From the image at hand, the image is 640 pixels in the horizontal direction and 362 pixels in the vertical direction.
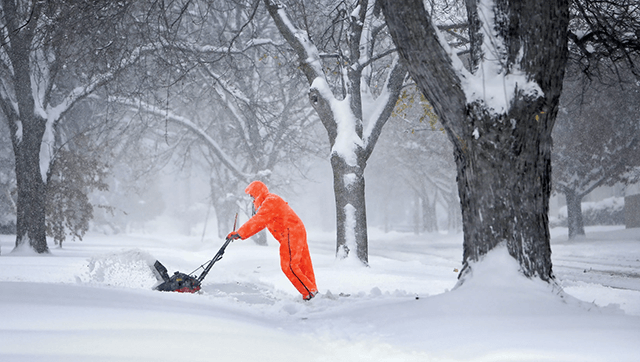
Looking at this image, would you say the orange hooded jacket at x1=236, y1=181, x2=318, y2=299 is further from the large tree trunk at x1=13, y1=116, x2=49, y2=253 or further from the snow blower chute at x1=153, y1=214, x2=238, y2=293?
the large tree trunk at x1=13, y1=116, x2=49, y2=253

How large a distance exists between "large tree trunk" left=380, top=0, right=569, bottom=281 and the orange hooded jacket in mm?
2599

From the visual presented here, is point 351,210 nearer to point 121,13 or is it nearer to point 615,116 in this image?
point 121,13

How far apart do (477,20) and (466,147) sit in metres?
1.18

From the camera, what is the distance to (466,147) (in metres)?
4.81

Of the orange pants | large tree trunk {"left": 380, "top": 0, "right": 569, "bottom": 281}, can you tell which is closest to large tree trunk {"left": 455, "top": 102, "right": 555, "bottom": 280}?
large tree trunk {"left": 380, "top": 0, "right": 569, "bottom": 281}

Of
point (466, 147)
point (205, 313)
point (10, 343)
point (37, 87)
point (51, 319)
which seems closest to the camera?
point (10, 343)

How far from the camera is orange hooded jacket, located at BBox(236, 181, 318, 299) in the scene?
6.74m

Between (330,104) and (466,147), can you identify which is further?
(330,104)

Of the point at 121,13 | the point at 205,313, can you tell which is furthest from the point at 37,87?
the point at 205,313

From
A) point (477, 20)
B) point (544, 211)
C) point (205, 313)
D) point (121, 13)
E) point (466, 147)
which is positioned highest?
point (121, 13)

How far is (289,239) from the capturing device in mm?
6816

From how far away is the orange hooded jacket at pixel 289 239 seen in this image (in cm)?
674

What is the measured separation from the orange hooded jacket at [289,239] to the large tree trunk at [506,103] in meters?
2.60

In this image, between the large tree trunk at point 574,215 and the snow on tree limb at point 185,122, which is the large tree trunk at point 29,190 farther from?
the large tree trunk at point 574,215
